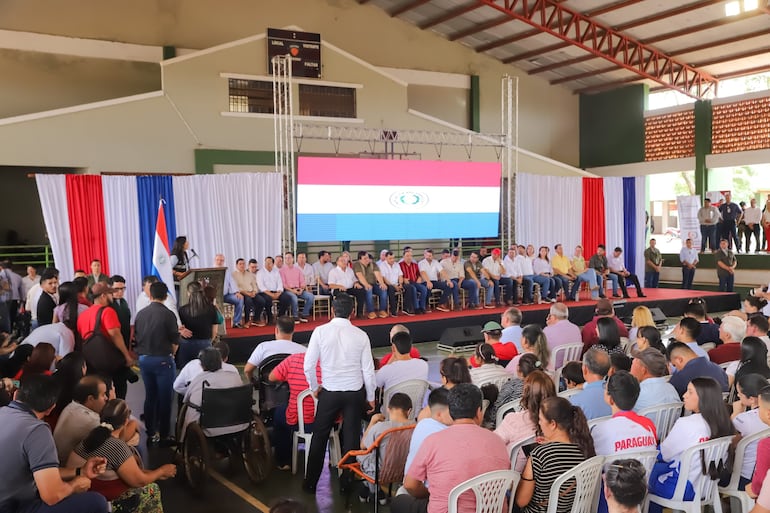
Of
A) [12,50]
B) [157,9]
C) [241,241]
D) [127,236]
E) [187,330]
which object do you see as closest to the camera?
[187,330]

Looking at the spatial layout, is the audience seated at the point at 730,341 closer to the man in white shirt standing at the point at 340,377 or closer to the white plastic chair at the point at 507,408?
the white plastic chair at the point at 507,408

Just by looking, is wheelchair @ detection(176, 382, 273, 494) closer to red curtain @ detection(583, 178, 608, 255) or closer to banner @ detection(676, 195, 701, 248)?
red curtain @ detection(583, 178, 608, 255)

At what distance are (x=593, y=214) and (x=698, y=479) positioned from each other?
1097cm

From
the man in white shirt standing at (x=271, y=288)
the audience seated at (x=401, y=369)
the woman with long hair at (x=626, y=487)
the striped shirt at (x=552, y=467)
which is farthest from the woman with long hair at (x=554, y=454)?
the man in white shirt standing at (x=271, y=288)

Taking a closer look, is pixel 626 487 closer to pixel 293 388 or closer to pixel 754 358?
pixel 754 358

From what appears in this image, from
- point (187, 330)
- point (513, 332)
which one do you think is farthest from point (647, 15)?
point (187, 330)

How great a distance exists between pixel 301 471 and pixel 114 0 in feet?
38.5

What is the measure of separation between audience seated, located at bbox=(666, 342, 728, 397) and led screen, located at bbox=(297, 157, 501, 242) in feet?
23.8

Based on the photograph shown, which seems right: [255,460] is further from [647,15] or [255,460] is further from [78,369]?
[647,15]

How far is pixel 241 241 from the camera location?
10.3 metres

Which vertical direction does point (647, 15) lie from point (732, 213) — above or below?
above

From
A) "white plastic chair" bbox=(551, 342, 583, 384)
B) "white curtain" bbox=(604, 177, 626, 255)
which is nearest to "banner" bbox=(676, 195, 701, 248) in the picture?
"white curtain" bbox=(604, 177, 626, 255)

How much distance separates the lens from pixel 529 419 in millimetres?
3061

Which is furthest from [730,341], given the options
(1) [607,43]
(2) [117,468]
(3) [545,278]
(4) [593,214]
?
(1) [607,43]
